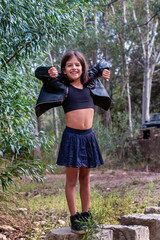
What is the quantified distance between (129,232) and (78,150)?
2.50 ft

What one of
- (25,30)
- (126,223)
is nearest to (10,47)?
(25,30)

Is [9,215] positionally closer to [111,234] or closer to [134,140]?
[111,234]

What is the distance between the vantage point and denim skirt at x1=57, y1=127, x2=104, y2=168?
7.44 feet

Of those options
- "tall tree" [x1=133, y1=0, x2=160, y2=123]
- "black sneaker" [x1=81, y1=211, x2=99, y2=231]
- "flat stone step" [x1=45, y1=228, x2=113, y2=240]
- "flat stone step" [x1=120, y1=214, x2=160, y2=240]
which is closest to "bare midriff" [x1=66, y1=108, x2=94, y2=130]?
"black sneaker" [x1=81, y1=211, x2=99, y2=231]

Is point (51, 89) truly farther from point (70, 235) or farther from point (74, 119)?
point (70, 235)

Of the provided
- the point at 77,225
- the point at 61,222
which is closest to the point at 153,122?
the point at 61,222

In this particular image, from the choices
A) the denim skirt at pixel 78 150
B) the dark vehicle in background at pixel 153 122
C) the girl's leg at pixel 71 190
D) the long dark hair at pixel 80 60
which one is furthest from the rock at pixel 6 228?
the dark vehicle in background at pixel 153 122

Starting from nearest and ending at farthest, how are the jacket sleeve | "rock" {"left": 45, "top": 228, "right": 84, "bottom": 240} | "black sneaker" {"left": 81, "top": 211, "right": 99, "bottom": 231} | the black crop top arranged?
"black sneaker" {"left": 81, "top": 211, "right": 99, "bottom": 231} → "rock" {"left": 45, "top": 228, "right": 84, "bottom": 240} → the black crop top → the jacket sleeve

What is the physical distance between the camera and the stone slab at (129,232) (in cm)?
215

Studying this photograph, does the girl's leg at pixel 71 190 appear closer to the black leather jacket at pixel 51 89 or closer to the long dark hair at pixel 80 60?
the black leather jacket at pixel 51 89

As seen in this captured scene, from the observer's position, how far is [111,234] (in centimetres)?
219

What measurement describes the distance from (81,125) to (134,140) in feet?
24.7

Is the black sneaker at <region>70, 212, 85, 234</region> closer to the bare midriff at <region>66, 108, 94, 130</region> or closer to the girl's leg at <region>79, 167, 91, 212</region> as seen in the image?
the girl's leg at <region>79, 167, 91, 212</region>

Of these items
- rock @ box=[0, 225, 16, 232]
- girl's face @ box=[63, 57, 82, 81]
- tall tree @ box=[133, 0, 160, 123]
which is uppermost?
tall tree @ box=[133, 0, 160, 123]
